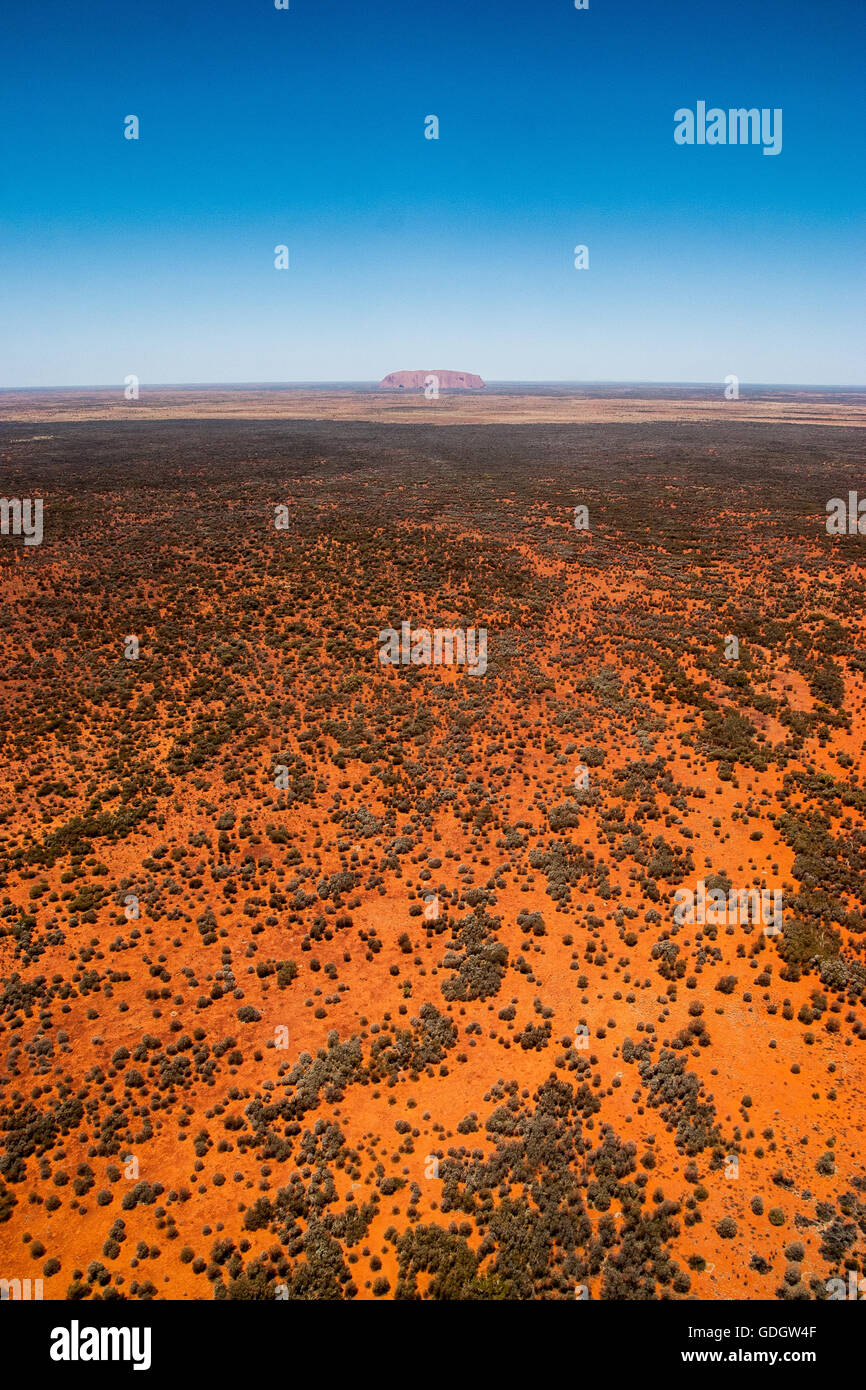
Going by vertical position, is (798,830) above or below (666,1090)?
above

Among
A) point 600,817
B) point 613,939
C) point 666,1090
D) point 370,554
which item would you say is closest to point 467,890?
point 613,939

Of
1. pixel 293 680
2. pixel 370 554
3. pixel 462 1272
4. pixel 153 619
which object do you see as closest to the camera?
pixel 462 1272

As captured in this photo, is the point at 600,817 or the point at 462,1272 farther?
the point at 600,817

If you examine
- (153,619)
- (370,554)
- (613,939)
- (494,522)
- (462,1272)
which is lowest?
(462,1272)

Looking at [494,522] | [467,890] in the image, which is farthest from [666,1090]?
[494,522]

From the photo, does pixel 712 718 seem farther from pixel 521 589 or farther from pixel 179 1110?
pixel 179 1110

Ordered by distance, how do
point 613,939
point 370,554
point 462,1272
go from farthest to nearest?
point 370,554
point 613,939
point 462,1272
